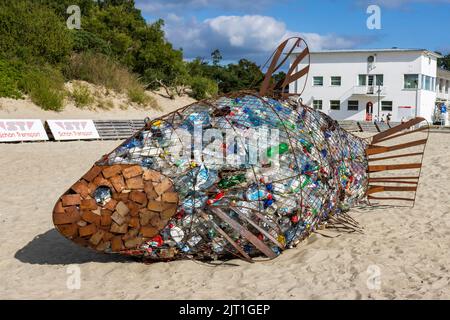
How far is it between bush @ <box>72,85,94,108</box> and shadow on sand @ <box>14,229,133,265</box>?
21.8m

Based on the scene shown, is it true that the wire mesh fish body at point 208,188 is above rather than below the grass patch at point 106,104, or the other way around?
below

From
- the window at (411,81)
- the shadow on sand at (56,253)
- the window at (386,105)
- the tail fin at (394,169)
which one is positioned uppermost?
the window at (411,81)

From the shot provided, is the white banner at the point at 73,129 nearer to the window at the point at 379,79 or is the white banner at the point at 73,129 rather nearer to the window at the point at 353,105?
the window at the point at 379,79

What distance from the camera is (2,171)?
13.6 m

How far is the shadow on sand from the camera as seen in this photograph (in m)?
6.95

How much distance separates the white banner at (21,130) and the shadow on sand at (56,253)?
1121 centimetres

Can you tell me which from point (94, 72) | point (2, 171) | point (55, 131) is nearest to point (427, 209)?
point (2, 171)

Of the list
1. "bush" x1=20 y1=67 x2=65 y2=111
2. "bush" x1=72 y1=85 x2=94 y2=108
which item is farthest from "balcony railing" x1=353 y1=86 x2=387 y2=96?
"bush" x1=20 y1=67 x2=65 y2=111

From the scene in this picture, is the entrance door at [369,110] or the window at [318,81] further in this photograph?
the window at [318,81]

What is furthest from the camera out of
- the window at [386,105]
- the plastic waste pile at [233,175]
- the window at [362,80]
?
the window at [362,80]

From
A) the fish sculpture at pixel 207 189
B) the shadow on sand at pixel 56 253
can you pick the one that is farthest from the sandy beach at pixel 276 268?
the fish sculpture at pixel 207 189

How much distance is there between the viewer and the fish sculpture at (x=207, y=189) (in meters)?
5.92

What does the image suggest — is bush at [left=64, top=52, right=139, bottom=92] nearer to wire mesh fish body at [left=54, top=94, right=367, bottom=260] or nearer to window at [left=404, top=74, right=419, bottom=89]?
window at [left=404, top=74, right=419, bottom=89]

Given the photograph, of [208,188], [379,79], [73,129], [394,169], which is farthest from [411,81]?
[208,188]
